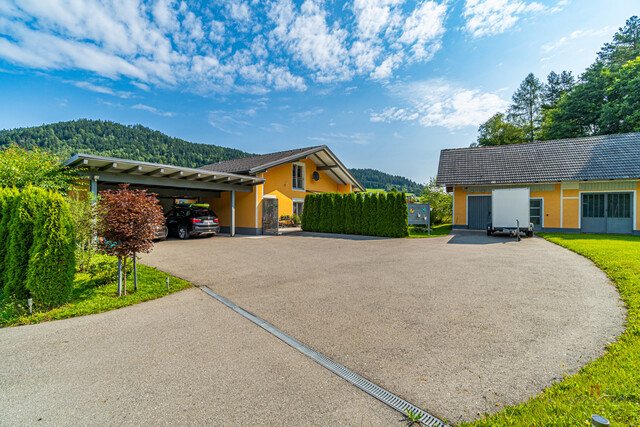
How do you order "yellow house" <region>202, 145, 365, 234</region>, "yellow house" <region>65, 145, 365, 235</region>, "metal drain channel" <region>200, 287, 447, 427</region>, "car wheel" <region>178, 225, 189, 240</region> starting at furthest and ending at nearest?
"yellow house" <region>202, 145, 365, 234</region>, "car wheel" <region>178, 225, 189, 240</region>, "yellow house" <region>65, 145, 365, 235</region>, "metal drain channel" <region>200, 287, 447, 427</region>

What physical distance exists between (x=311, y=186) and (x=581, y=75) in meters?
31.4

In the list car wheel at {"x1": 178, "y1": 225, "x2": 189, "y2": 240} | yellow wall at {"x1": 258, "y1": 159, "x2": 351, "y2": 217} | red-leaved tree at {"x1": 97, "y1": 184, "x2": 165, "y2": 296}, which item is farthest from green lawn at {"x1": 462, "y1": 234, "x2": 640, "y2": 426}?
→ yellow wall at {"x1": 258, "y1": 159, "x2": 351, "y2": 217}

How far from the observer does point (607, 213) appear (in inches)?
632

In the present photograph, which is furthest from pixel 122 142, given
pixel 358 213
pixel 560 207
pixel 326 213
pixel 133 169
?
pixel 560 207

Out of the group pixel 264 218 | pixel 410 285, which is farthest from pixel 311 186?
pixel 410 285

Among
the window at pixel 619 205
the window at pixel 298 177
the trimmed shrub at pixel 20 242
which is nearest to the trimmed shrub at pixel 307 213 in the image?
the window at pixel 298 177

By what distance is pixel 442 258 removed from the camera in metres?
9.03

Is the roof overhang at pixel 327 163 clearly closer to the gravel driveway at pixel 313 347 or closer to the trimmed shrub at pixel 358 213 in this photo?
the trimmed shrub at pixel 358 213

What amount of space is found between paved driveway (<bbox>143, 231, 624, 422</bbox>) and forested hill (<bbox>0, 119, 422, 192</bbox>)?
160 feet

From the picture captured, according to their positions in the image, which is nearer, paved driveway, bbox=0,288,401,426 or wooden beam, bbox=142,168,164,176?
paved driveway, bbox=0,288,401,426

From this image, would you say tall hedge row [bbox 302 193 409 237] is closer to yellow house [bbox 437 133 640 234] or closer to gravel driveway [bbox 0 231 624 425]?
yellow house [bbox 437 133 640 234]

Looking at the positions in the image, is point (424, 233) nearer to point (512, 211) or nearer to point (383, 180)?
point (512, 211)

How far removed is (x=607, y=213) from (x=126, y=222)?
904 inches

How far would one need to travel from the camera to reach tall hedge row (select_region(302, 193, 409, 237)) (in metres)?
15.7
